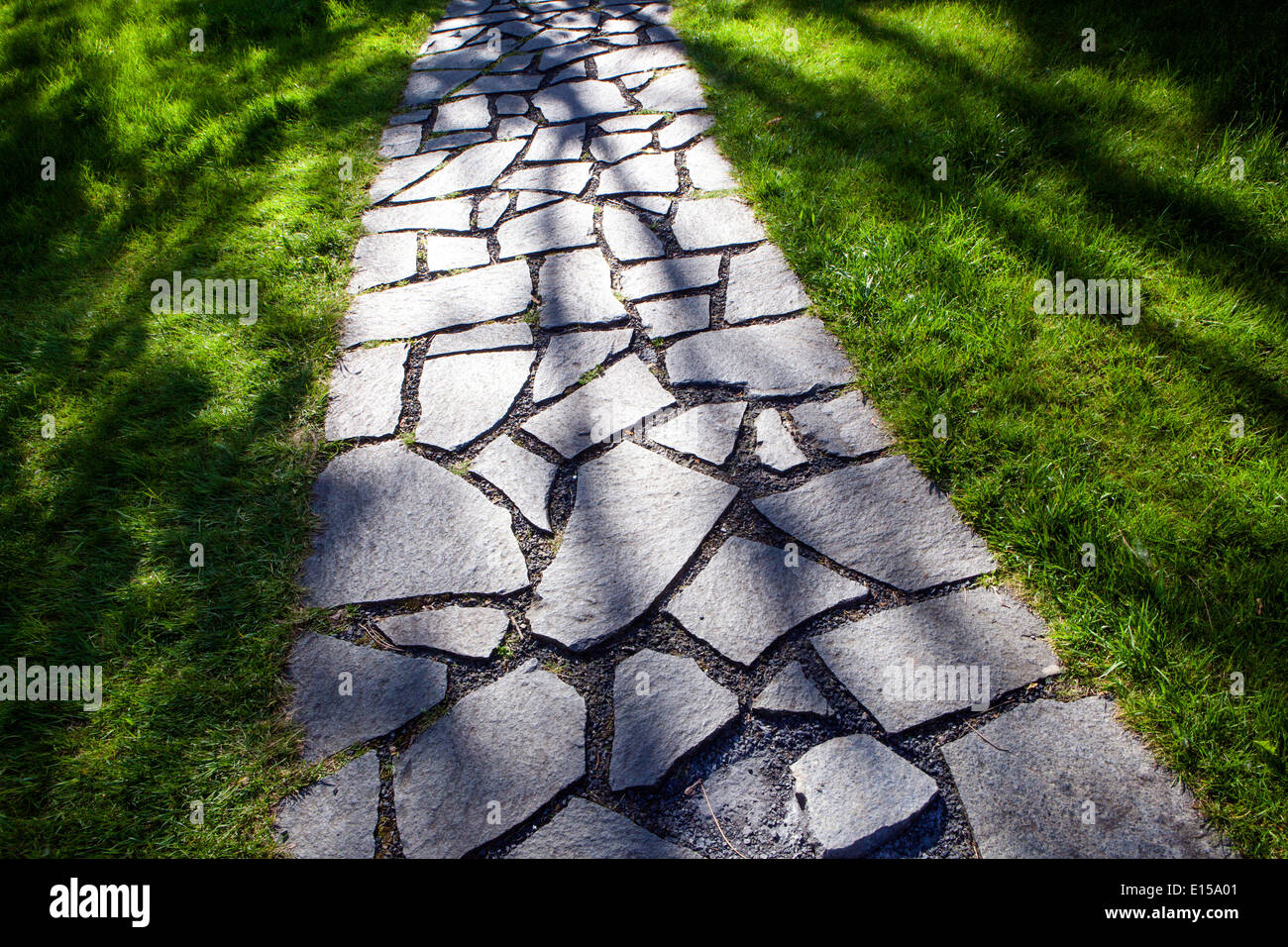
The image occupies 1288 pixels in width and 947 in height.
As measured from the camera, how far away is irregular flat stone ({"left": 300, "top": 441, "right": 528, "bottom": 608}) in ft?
7.30

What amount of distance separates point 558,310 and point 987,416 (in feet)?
6.19

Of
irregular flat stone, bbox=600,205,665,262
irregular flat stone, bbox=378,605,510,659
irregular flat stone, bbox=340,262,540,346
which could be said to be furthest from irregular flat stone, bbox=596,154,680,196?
irregular flat stone, bbox=378,605,510,659

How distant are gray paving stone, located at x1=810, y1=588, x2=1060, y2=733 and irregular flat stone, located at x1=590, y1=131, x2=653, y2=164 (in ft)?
11.5

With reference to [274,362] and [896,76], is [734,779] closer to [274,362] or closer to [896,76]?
[274,362]

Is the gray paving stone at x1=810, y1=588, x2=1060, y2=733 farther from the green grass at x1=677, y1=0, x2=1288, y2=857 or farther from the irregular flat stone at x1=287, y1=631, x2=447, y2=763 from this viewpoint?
the irregular flat stone at x1=287, y1=631, x2=447, y2=763

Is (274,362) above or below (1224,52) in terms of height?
below

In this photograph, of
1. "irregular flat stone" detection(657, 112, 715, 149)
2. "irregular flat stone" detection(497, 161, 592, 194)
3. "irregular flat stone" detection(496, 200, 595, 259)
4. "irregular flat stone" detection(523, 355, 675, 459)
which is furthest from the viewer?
"irregular flat stone" detection(657, 112, 715, 149)

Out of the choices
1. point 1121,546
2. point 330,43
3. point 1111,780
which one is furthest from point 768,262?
point 330,43

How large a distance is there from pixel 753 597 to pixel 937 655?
52cm

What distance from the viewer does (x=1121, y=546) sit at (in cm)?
206

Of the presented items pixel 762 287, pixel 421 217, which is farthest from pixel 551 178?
pixel 762 287

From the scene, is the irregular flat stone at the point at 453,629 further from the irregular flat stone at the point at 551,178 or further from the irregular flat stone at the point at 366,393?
the irregular flat stone at the point at 551,178

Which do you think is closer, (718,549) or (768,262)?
(718,549)

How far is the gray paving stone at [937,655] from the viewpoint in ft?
6.01
